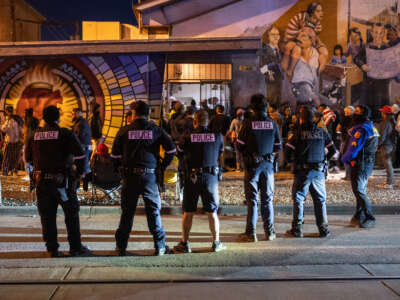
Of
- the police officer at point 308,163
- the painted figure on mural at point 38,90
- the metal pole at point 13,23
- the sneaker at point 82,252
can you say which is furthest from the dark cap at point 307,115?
the metal pole at point 13,23

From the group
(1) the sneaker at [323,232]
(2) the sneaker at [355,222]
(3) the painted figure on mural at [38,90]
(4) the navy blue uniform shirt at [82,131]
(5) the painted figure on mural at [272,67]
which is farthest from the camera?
(5) the painted figure on mural at [272,67]

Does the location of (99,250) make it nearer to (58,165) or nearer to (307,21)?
(58,165)

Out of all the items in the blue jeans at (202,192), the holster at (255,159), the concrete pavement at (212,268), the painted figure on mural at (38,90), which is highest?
the painted figure on mural at (38,90)

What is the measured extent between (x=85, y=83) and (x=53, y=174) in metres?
9.02

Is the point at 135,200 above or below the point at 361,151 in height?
below

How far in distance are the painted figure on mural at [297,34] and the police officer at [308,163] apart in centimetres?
873

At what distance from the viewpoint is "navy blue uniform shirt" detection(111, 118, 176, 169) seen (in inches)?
232

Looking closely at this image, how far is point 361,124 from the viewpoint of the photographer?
7566 millimetres

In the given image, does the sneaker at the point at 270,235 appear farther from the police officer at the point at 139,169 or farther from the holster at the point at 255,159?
the police officer at the point at 139,169

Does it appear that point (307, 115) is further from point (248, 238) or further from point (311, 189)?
point (248, 238)

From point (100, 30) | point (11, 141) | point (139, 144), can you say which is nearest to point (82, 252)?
point (139, 144)

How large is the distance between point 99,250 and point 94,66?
907cm

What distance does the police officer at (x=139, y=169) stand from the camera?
5891 millimetres

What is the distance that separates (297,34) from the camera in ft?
50.2
